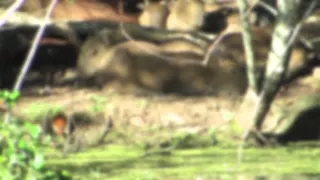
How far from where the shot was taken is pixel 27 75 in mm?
9289

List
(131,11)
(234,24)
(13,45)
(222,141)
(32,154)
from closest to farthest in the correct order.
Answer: (32,154) → (222,141) → (13,45) → (234,24) → (131,11)

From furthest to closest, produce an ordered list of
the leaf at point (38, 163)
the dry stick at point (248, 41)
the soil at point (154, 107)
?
the soil at point (154, 107) → the dry stick at point (248, 41) → the leaf at point (38, 163)

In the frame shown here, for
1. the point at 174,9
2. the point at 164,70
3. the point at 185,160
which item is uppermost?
the point at 174,9

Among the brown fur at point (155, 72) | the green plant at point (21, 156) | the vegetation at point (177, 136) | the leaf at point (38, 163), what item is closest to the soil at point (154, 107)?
the vegetation at point (177, 136)

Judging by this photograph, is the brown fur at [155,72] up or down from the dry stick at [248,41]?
down

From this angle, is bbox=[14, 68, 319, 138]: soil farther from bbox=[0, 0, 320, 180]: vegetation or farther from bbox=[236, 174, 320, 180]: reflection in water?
bbox=[236, 174, 320, 180]: reflection in water

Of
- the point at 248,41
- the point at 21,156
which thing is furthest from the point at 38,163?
the point at 248,41

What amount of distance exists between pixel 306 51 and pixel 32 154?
5.48m

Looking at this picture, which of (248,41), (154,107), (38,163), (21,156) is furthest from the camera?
(154,107)

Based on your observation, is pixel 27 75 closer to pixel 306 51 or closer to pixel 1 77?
pixel 1 77

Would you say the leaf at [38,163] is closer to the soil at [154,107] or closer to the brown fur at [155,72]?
the soil at [154,107]

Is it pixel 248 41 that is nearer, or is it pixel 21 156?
pixel 21 156

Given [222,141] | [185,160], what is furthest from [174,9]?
[185,160]

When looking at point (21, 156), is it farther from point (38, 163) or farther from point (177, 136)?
point (177, 136)
